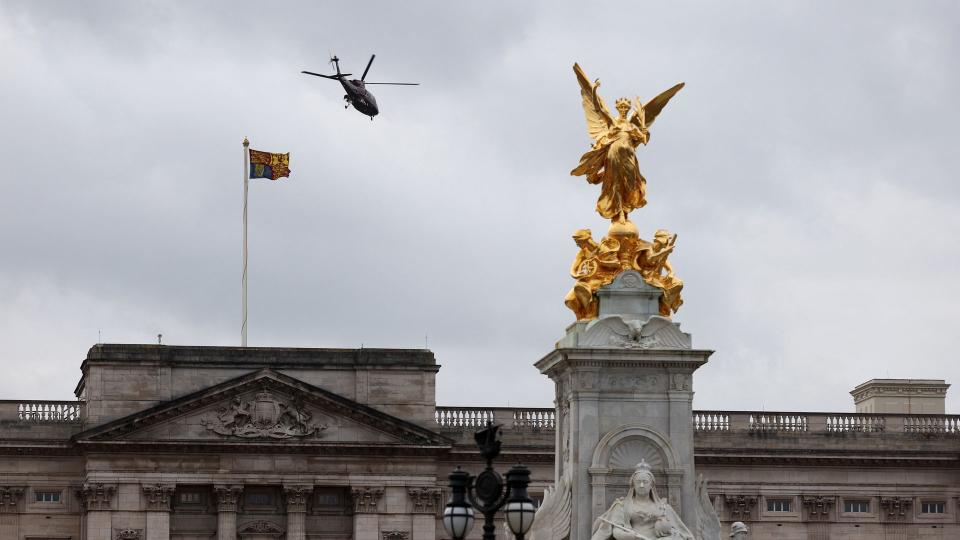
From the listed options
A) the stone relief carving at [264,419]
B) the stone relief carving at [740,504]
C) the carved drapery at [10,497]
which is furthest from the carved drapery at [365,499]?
the stone relief carving at [740,504]

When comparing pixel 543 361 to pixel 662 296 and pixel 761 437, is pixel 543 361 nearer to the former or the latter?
pixel 662 296

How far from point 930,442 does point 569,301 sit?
5844 centimetres

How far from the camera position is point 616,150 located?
162ft

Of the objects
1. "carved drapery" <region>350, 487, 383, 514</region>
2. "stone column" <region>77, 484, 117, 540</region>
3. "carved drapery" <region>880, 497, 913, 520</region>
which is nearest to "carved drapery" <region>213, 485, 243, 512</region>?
"stone column" <region>77, 484, 117, 540</region>

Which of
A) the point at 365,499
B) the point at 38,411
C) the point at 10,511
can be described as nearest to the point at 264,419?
the point at 365,499

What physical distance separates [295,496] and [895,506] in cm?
2425

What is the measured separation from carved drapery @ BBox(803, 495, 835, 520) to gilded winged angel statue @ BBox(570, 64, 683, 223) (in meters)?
56.6

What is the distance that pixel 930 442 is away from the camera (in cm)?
10525

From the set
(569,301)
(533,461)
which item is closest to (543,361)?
(569,301)

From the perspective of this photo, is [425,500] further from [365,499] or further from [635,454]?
[635,454]

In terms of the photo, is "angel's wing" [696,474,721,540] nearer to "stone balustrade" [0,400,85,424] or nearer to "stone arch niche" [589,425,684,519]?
"stone arch niche" [589,425,684,519]

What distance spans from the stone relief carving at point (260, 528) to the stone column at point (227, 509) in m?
0.53

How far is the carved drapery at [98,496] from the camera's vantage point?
99688mm

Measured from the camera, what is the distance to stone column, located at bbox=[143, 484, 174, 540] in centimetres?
9994
